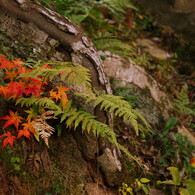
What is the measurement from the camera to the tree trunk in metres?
2.57

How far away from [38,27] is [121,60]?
1.95 meters

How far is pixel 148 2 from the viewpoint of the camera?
6906 millimetres

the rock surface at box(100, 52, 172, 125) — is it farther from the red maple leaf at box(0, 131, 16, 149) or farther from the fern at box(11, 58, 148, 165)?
the red maple leaf at box(0, 131, 16, 149)

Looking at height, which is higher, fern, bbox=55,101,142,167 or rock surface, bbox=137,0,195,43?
rock surface, bbox=137,0,195,43

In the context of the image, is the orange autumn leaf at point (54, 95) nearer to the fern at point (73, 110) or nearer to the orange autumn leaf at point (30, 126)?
the fern at point (73, 110)

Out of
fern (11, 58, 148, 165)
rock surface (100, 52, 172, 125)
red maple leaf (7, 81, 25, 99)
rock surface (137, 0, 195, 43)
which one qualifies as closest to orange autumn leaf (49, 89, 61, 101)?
fern (11, 58, 148, 165)

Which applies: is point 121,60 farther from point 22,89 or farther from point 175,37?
point 175,37

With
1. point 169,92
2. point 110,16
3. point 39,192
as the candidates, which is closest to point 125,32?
point 110,16

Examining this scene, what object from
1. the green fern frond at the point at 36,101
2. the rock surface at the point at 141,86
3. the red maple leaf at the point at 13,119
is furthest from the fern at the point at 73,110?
the rock surface at the point at 141,86

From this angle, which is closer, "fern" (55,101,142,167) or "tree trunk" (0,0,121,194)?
"fern" (55,101,142,167)

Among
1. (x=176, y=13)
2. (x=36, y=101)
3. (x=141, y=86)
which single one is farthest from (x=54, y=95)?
(x=176, y=13)

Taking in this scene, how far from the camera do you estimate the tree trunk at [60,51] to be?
257 centimetres

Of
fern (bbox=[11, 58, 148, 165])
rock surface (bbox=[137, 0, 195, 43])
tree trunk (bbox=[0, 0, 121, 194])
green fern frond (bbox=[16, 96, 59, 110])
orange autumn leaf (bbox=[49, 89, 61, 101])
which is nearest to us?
fern (bbox=[11, 58, 148, 165])

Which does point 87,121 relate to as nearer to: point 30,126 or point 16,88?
point 30,126
